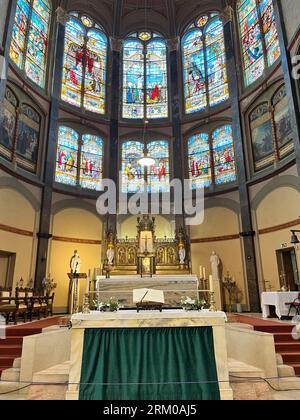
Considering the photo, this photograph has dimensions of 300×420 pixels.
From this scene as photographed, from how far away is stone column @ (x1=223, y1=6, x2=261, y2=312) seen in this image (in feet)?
42.2

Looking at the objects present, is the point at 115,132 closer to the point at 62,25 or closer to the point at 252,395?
the point at 62,25

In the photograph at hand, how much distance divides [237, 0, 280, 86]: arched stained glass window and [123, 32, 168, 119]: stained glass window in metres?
4.86

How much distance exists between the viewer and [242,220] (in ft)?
45.1

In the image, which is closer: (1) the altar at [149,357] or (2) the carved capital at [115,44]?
(1) the altar at [149,357]

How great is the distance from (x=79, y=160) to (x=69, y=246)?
15.2ft

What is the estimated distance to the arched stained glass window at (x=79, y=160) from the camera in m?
15.2

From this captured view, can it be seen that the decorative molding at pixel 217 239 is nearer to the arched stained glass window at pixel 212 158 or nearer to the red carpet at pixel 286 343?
the arched stained glass window at pixel 212 158

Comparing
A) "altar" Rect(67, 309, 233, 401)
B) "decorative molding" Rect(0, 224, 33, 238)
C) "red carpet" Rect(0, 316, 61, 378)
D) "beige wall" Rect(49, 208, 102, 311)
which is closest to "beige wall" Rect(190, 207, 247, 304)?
"beige wall" Rect(49, 208, 102, 311)

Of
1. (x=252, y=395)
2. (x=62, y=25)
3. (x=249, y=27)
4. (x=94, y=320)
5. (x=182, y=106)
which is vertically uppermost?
(x=62, y=25)

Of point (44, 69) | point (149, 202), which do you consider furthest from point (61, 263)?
point (44, 69)

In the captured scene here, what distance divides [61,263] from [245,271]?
835cm

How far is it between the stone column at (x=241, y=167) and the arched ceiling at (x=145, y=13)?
2.90m

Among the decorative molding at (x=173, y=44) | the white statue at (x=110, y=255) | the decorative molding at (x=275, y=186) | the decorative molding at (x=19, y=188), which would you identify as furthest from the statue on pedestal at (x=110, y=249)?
the decorative molding at (x=173, y=44)

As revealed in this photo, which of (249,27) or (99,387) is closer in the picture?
(99,387)
